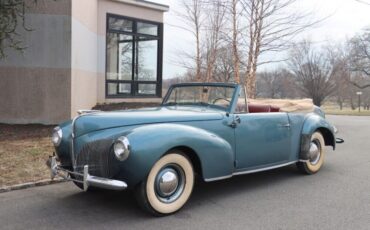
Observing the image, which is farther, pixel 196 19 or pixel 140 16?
pixel 196 19

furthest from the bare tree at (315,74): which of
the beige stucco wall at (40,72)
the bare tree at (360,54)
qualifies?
the beige stucco wall at (40,72)

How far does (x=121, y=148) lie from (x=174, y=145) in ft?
2.07

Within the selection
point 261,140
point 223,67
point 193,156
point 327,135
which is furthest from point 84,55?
point 223,67

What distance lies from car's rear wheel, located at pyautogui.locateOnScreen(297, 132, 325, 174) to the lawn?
13.4ft

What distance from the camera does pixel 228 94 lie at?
6.19 m

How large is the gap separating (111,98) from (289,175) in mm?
10155

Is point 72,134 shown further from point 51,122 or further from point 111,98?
point 111,98

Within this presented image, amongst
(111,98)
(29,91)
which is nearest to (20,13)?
(29,91)

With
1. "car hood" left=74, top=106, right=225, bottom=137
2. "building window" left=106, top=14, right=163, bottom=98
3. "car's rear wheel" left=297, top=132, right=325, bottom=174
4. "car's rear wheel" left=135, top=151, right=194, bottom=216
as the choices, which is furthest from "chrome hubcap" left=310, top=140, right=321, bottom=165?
"building window" left=106, top=14, right=163, bottom=98

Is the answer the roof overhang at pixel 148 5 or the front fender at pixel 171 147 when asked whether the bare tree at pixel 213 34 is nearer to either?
the roof overhang at pixel 148 5

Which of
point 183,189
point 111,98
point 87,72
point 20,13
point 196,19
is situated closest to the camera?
point 183,189

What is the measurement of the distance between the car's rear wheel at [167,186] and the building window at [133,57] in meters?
11.5

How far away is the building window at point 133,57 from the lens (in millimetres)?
16250

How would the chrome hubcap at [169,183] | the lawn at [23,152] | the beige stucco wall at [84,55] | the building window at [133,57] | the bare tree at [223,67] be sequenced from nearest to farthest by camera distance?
the chrome hubcap at [169,183] → the lawn at [23,152] → the beige stucco wall at [84,55] → the building window at [133,57] → the bare tree at [223,67]
